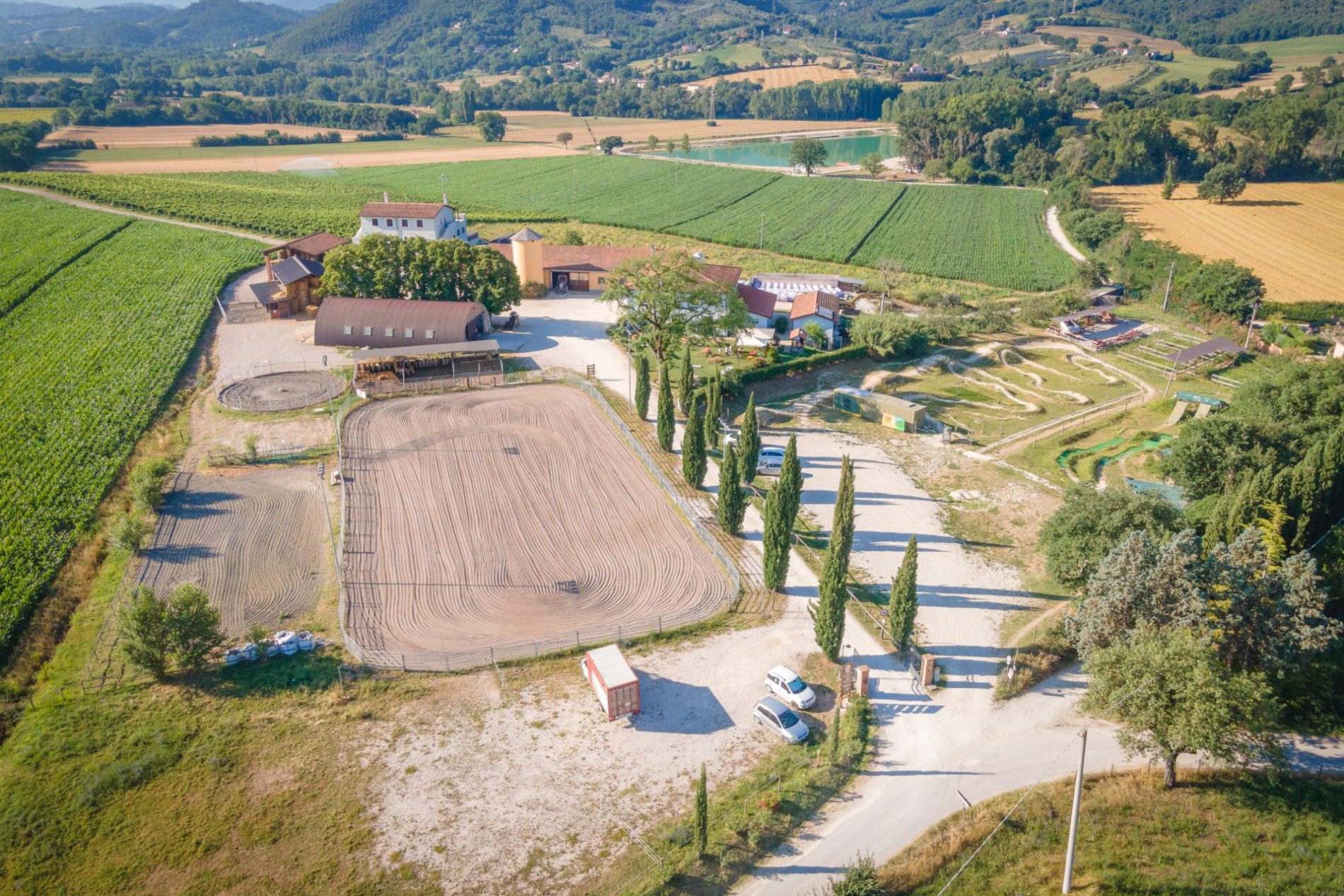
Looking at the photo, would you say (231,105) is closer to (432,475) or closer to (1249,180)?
(432,475)

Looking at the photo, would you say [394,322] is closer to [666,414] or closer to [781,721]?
[666,414]

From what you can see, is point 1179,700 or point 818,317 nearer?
point 1179,700

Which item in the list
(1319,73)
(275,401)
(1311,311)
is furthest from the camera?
(1319,73)

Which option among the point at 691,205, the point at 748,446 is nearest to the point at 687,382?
the point at 748,446

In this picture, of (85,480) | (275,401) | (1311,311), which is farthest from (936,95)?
(85,480)

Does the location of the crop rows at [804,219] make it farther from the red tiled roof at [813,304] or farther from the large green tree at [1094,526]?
the large green tree at [1094,526]

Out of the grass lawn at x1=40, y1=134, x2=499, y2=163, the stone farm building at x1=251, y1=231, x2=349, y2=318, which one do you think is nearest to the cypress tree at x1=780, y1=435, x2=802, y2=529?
the stone farm building at x1=251, y1=231, x2=349, y2=318
